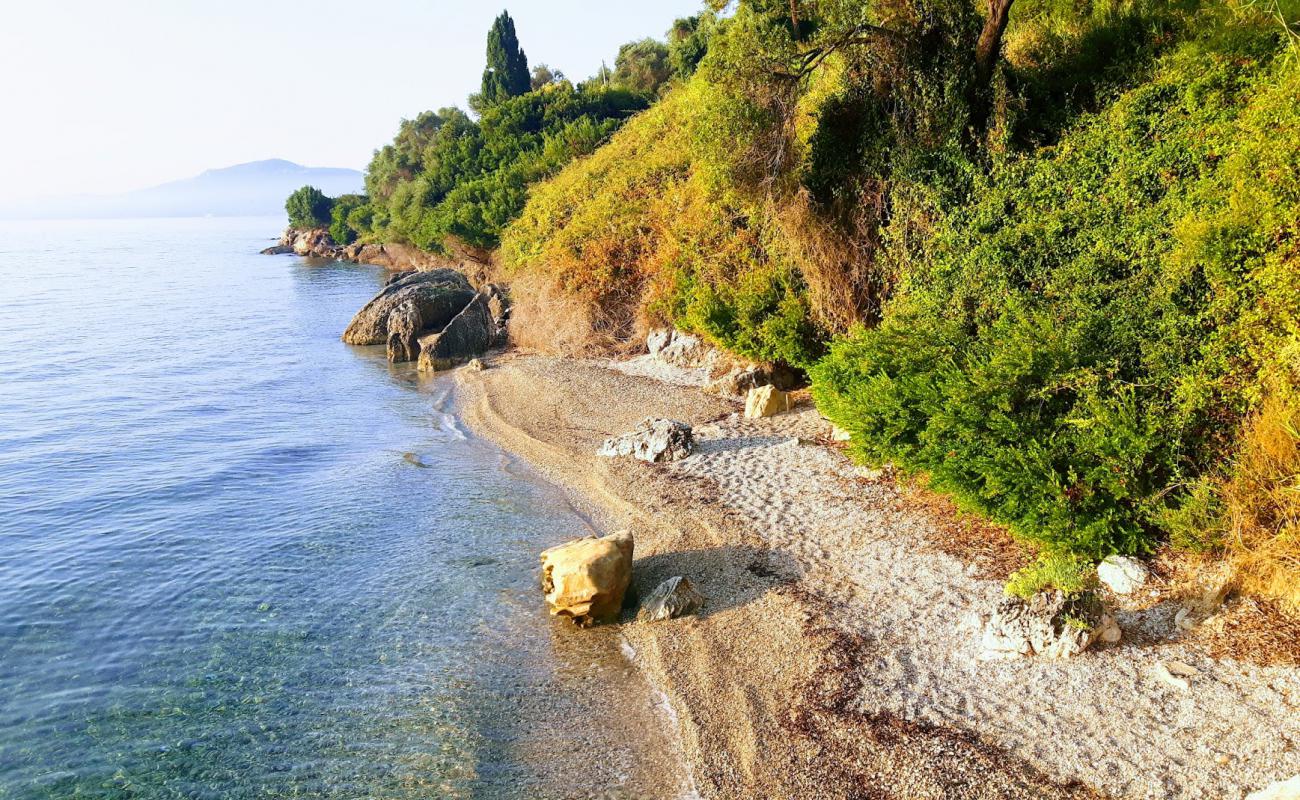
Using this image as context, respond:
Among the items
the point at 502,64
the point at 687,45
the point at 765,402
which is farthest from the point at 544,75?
the point at 765,402

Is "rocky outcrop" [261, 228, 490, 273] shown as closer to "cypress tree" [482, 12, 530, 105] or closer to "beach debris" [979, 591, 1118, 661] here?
"cypress tree" [482, 12, 530, 105]

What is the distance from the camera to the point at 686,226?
72.3ft

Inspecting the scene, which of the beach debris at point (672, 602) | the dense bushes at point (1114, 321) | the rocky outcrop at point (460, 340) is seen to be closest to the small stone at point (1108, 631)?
the dense bushes at point (1114, 321)

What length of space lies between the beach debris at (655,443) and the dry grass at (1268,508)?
367 inches

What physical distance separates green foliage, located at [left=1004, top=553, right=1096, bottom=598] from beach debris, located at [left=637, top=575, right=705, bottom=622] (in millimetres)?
3934

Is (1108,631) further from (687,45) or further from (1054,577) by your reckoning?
(687,45)

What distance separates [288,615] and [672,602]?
568 centimetres

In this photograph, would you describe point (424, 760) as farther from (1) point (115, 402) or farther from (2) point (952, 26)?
(1) point (115, 402)

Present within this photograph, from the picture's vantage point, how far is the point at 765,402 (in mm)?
17141

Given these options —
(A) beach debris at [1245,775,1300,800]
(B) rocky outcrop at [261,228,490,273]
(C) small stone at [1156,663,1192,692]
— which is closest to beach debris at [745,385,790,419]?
(C) small stone at [1156,663,1192,692]

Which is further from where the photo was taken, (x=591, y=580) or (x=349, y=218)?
(x=349, y=218)

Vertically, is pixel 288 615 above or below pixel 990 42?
below

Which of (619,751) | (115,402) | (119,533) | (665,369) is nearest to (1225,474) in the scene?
(619,751)

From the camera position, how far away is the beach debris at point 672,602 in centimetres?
1027
